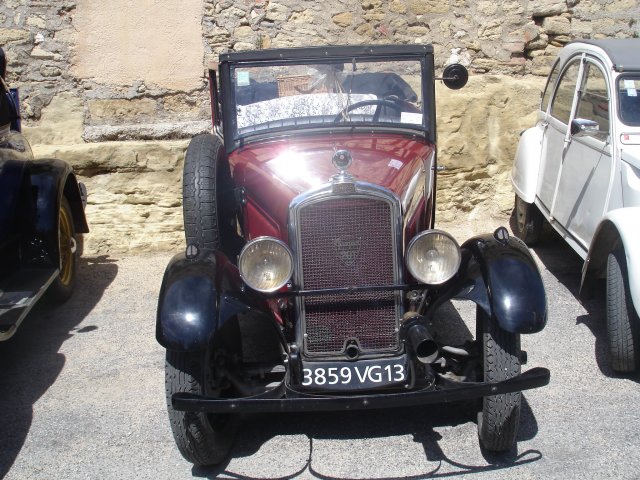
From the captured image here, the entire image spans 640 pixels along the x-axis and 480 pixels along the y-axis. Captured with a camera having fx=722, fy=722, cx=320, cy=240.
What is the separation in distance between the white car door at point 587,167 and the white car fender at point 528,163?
466 mm

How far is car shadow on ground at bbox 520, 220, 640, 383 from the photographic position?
4152mm

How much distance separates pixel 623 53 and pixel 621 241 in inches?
58.1

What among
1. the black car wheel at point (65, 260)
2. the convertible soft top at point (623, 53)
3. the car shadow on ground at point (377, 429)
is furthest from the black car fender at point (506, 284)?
the black car wheel at point (65, 260)

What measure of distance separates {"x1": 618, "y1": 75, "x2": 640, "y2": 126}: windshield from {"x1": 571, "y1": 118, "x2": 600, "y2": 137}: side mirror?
175mm

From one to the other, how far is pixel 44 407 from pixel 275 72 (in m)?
2.26

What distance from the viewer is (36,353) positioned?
450cm

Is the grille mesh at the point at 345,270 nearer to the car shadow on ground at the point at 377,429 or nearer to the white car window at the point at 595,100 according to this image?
the car shadow on ground at the point at 377,429

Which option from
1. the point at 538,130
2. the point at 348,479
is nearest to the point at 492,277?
the point at 348,479

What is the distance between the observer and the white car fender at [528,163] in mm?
5730

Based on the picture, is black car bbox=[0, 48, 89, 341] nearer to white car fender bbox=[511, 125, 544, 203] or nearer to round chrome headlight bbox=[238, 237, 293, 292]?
round chrome headlight bbox=[238, 237, 293, 292]

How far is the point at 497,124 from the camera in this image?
6.57 metres

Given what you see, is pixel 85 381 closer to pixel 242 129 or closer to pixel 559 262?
pixel 242 129

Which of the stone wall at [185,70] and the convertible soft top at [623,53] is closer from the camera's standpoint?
the convertible soft top at [623,53]

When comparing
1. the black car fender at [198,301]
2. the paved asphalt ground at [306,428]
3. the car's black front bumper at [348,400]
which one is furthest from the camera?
the paved asphalt ground at [306,428]
